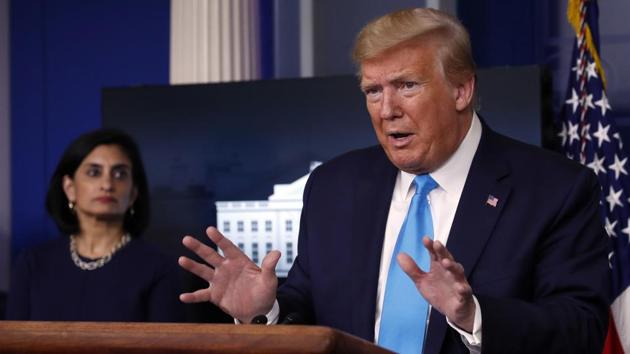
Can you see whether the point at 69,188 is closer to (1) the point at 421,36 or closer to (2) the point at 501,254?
(1) the point at 421,36

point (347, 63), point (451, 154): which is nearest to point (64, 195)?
point (347, 63)

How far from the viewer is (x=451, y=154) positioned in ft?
7.70

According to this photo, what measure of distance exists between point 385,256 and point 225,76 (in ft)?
8.79

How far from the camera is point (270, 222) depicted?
452cm

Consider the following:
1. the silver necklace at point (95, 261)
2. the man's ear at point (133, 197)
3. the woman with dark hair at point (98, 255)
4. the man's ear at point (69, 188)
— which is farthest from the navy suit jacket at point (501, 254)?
the man's ear at point (69, 188)

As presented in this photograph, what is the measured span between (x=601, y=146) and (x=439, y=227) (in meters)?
1.93

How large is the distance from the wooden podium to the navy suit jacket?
83 centimetres

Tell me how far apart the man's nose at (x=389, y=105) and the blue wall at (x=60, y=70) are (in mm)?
3514

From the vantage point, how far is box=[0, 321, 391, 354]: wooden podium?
121cm

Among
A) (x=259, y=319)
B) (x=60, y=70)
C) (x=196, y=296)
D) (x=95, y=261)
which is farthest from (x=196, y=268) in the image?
(x=60, y=70)

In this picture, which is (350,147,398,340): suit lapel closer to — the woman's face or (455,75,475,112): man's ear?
(455,75,475,112): man's ear

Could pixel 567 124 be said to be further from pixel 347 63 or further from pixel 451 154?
pixel 451 154

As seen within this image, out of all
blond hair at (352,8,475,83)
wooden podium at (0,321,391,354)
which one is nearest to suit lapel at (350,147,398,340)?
blond hair at (352,8,475,83)

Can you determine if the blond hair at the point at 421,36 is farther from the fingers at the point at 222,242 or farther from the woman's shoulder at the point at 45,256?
the woman's shoulder at the point at 45,256
